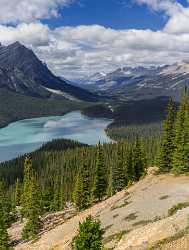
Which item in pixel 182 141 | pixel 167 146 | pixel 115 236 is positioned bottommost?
pixel 115 236

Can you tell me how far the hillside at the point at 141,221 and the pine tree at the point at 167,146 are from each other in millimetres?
9383

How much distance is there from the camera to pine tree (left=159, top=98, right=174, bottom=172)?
334ft

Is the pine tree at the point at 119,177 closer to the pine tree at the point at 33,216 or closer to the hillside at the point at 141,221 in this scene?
the pine tree at the point at 33,216

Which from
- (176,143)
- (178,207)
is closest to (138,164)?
(176,143)

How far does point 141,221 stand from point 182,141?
3965 centimetres

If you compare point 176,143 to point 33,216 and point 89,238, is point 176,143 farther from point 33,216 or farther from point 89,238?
point 89,238

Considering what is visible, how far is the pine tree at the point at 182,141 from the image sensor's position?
3656 inches

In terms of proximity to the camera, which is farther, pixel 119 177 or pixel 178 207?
pixel 119 177

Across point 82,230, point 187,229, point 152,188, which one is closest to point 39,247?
point 152,188

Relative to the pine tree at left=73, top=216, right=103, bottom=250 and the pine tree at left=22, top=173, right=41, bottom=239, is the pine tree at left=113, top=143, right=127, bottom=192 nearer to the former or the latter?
the pine tree at left=22, top=173, right=41, bottom=239

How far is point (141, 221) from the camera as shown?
59.9m

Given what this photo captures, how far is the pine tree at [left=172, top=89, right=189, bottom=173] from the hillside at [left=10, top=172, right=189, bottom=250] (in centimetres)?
372

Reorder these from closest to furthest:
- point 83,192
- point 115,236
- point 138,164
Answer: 1. point 115,236
2. point 83,192
3. point 138,164

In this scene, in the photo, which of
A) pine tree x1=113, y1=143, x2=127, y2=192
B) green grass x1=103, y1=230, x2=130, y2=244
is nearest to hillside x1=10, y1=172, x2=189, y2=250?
green grass x1=103, y1=230, x2=130, y2=244
